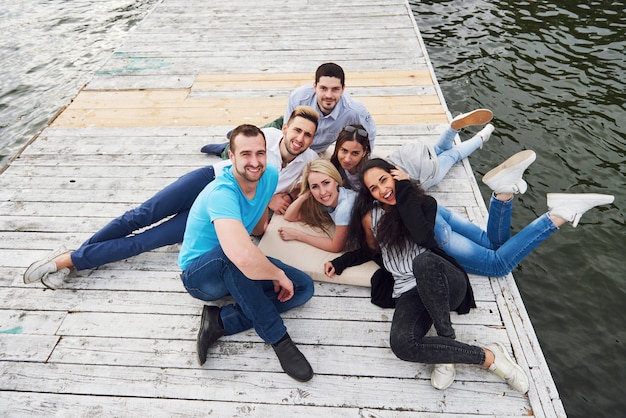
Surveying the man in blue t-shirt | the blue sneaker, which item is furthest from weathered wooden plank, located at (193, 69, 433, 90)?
the man in blue t-shirt

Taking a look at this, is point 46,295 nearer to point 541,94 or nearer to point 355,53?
point 355,53

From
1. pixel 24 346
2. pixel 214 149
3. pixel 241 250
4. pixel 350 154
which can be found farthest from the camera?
pixel 214 149

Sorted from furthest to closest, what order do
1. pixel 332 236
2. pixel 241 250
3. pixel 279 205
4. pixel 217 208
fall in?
pixel 279 205 < pixel 332 236 < pixel 217 208 < pixel 241 250

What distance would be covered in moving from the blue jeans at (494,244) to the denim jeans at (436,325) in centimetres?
63

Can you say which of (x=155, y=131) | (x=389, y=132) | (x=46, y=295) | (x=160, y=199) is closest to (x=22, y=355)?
(x=46, y=295)

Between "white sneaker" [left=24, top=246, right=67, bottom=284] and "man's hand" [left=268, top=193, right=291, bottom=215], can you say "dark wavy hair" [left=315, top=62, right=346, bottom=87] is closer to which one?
"man's hand" [left=268, top=193, right=291, bottom=215]

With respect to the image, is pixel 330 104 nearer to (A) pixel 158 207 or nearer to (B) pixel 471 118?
(B) pixel 471 118

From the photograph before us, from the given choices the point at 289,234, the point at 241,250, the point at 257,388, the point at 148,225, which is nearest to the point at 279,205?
the point at 289,234

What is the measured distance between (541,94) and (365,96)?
3.51 m

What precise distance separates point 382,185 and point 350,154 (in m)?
0.73

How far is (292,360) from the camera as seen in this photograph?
319 cm

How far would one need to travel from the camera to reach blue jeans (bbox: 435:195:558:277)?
3648 mm

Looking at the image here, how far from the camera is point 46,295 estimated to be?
3891mm

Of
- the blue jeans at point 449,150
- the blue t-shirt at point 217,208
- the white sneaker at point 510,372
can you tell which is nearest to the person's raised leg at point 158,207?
the blue t-shirt at point 217,208
